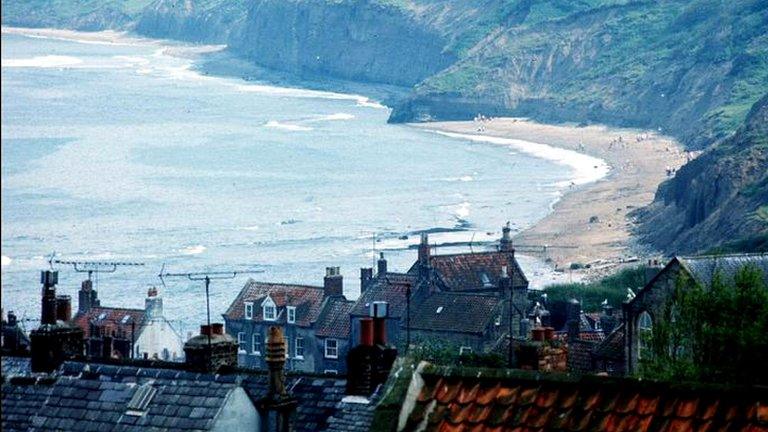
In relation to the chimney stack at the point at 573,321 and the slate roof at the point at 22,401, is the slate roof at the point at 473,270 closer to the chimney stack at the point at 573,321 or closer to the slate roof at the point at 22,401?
the chimney stack at the point at 573,321

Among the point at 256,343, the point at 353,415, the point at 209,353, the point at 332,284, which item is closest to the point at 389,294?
the point at 332,284

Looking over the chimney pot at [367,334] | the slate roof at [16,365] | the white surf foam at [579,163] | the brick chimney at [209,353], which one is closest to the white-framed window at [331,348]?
the slate roof at [16,365]

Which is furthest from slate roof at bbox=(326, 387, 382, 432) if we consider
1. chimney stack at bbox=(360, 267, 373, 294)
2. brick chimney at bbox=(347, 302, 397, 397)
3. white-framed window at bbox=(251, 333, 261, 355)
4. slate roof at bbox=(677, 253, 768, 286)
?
chimney stack at bbox=(360, 267, 373, 294)

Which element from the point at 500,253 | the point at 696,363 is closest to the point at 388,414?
the point at 696,363

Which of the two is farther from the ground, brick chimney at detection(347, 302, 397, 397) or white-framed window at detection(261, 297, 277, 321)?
brick chimney at detection(347, 302, 397, 397)

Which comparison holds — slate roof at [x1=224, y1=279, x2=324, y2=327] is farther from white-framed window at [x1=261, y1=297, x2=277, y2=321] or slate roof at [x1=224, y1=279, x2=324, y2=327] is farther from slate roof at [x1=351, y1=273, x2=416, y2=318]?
slate roof at [x1=351, y1=273, x2=416, y2=318]

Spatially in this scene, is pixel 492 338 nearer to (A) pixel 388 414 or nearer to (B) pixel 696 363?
(B) pixel 696 363

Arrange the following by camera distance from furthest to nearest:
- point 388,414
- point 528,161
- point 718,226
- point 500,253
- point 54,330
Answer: point 528,161
point 718,226
point 500,253
point 54,330
point 388,414
